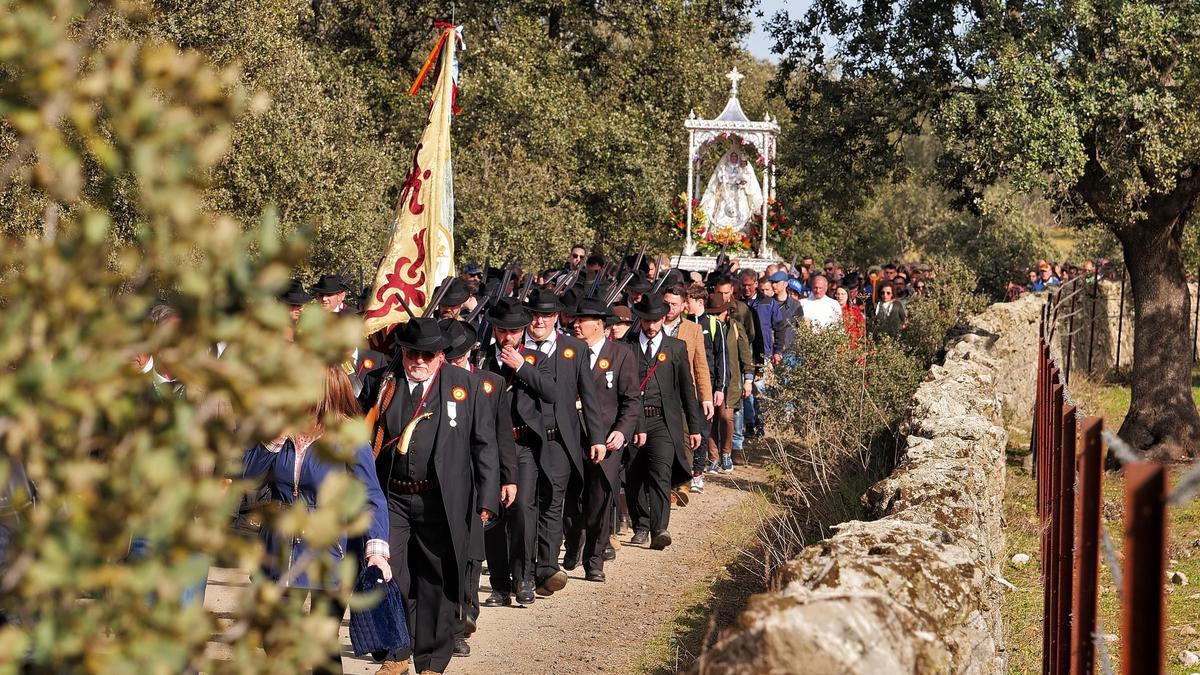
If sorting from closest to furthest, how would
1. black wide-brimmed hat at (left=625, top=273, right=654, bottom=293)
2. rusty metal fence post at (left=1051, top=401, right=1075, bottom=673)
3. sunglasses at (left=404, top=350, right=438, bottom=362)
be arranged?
rusty metal fence post at (left=1051, top=401, right=1075, bottom=673) < sunglasses at (left=404, top=350, right=438, bottom=362) < black wide-brimmed hat at (left=625, top=273, right=654, bottom=293)

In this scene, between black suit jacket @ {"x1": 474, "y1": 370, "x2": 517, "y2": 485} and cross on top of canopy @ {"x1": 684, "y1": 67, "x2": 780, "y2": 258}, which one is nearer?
black suit jacket @ {"x1": 474, "y1": 370, "x2": 517, "y2": 485}

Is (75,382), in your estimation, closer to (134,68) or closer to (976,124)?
(134,68)

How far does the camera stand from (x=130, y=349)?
185 cm

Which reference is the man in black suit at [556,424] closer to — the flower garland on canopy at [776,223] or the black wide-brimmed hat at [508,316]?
the black wide-brimmed hat at [508,316]

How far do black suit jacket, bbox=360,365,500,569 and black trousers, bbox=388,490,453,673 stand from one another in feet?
0.30

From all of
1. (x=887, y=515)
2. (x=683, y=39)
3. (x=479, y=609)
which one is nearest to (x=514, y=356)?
(x=479, y=609)

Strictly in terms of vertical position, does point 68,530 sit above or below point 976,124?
below

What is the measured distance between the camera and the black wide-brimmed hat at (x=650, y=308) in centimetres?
1151

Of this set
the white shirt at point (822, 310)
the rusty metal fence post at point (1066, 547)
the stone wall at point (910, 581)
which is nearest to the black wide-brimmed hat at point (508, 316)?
the stone wall at point (910, 581)

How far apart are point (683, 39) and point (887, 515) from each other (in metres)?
27.7

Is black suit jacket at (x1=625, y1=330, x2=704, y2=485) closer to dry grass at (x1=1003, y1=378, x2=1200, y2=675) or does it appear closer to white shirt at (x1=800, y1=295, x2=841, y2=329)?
dry grass at (x1=1003, y1=378, x2=1200, y2=675)

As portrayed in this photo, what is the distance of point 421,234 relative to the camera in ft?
36.9

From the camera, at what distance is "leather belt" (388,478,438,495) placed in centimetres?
744

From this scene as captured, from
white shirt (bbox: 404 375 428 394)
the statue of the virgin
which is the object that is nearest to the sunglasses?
white shirt (bbox: 404 375 428 394)
